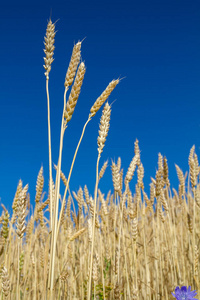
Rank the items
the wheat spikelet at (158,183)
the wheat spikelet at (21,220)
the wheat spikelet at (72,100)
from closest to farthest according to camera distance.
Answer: the wheat spikelet at (72,100), the wheat spikelet at (21,220), the wheat spikelet at (158,183)

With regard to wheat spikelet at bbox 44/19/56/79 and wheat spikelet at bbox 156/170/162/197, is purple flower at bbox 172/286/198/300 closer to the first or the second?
wheat spikelet at bbox 156/170/162/197

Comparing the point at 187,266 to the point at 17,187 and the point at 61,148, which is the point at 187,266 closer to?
the point at 17,187

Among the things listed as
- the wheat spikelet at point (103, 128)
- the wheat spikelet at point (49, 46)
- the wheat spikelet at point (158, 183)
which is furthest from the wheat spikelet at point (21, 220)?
the wheat spikelet at point (158, 183)

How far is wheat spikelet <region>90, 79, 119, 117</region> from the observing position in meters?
1.12

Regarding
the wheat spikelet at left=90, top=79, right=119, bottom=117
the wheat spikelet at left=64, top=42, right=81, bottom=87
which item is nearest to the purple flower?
the wheat spikelet at left=90, top=79, right=119, bottom=117

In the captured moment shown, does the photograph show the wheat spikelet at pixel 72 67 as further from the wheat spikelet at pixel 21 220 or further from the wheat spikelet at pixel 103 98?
the wheat spikelet at pixel 21 220

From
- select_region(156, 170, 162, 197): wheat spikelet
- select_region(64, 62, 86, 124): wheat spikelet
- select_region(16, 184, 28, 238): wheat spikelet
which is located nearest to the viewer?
select_region(64, 62, 86, 124): wheat spikelet

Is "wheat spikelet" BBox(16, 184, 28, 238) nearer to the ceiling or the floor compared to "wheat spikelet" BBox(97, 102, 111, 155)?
nearer to the floor

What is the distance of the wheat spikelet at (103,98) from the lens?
1.12 meters

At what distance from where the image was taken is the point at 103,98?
1.14 meters

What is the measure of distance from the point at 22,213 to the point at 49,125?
504 mm

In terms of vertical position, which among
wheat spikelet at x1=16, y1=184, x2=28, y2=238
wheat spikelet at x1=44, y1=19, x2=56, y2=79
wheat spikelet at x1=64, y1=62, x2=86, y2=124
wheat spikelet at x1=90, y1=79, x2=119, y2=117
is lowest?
wheat spikelet at x1=16, y1=184, x2=28, y2=238

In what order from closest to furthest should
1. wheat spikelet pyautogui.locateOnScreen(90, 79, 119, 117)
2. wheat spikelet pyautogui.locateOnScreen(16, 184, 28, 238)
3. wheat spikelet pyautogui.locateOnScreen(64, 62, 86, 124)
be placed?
1. wheat spikelet pyautogui.locateOnScreen(64, 62, 86, 124)
2. wheat spikelet pyautogui.locateOnScreen(90, 79, 119, 117)
3. wheat spikelet pyautogui.locateOnScreen(16, 184, 28, 238)

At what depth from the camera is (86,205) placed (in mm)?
2883
